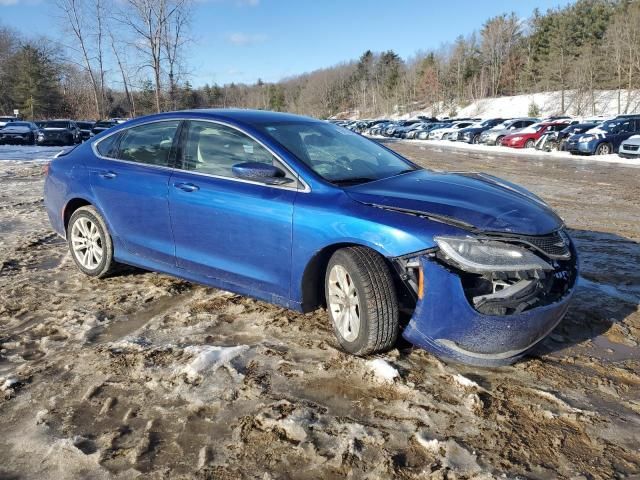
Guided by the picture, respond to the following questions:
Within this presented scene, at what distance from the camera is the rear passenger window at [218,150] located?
148 inches

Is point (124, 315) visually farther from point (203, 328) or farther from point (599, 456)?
point (599, 456)

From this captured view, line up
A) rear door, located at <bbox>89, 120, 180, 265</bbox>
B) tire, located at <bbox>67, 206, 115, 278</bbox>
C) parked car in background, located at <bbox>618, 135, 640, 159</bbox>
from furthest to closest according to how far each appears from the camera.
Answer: parked car in background, located at <bbox>618, 135, 640, 159</bbox>, tire, located at <bbox>67, 206, 115, 278</bbox>, rear door, located at <bbox>89, 120, 180, 265</bbox>

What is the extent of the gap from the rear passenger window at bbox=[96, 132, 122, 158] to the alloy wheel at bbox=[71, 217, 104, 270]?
0.63 metres

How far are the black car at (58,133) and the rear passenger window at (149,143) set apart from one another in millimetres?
25443

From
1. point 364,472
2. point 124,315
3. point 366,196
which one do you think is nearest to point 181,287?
point 124,315

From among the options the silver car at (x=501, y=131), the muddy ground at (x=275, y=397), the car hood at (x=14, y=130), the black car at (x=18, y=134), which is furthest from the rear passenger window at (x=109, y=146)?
the silver car at (x=501, y=131)

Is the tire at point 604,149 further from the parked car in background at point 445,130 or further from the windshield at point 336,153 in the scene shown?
the windshield at point 336,153

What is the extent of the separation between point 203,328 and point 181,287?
3.22 feet

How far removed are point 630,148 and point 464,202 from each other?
18.6 metres

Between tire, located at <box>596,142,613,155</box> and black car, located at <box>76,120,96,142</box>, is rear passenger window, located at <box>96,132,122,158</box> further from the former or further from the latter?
black car, located at <box>76,120,96,142</box>

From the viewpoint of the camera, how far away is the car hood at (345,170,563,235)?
302 cm

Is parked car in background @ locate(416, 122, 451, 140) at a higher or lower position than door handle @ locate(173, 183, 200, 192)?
higher

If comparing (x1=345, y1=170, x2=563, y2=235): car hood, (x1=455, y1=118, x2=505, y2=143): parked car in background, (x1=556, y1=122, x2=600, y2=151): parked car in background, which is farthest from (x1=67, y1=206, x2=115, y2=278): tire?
(x1=455, y1=118, x2=505, y2=143): parked car in background

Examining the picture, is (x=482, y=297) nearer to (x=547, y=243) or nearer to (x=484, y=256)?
(x=484, y=256)
